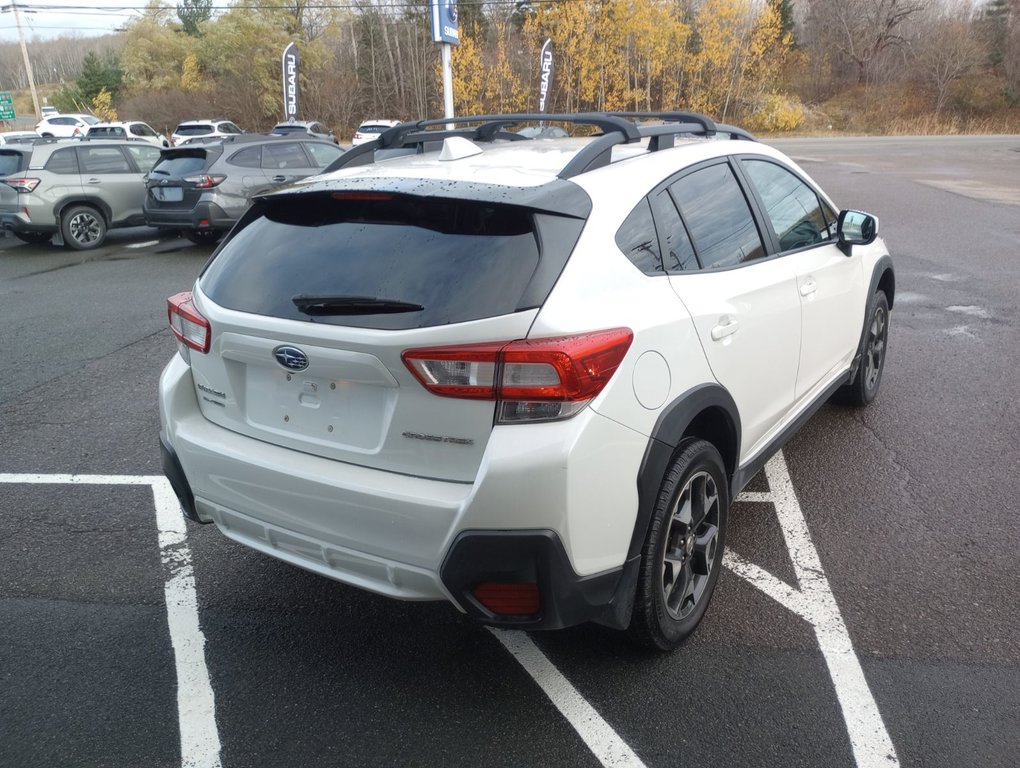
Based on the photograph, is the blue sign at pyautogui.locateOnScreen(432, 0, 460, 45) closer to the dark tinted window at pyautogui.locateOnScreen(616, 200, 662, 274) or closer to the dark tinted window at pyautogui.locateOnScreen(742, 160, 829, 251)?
the dark tinted window at pyautogui.locateOnScreen(742, 160, 829, 251)

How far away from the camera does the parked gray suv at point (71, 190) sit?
12312mm

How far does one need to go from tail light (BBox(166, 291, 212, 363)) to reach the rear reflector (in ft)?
4.21

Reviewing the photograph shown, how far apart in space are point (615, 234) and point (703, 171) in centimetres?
92

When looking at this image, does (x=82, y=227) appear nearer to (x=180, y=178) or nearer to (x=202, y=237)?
(x=202, y=237)

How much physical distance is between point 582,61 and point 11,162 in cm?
4622

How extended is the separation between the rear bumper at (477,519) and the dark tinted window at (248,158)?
10.9 meters

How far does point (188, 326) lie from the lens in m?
2.90

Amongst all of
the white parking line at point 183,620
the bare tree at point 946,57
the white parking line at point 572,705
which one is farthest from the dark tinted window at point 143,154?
the bare tree at point 946,57

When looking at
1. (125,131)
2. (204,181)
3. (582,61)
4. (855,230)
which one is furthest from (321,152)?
(582,61)

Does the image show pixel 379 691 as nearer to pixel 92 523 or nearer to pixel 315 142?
pixel 92 523

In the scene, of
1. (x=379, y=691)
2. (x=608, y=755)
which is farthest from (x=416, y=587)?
(x=608, y=755)

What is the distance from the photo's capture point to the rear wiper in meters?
2.38

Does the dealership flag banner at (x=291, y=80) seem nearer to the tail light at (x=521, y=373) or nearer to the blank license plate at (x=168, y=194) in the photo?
the blank license plate at (x=168, y=194)

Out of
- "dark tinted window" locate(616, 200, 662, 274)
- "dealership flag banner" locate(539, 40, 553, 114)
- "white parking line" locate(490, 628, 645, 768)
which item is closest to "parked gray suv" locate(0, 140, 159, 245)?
"white parking line" locate(490, 628, 645, 768)
